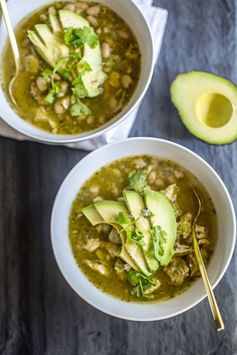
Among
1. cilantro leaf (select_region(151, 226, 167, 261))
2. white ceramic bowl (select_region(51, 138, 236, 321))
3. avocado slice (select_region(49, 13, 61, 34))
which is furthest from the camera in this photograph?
avocado slice (select_region(49, 13, 61, 34))

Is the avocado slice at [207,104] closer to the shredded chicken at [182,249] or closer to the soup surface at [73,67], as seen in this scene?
the soup surface at [73,67]

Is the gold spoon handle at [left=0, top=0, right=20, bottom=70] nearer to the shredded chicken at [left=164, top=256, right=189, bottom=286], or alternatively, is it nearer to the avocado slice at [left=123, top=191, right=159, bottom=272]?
the avocado slice at [left=123, top=191, right=159, bottom=272]

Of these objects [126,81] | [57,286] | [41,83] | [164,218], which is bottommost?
[57,286]

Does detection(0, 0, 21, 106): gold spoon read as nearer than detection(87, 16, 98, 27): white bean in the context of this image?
Yes

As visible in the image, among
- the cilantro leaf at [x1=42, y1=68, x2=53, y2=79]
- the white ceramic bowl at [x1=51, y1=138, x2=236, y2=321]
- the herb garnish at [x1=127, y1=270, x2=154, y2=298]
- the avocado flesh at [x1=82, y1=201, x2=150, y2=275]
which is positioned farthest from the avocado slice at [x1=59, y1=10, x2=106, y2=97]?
the herb garnish at [x1=127, y1=270, x2=154, y2=298]

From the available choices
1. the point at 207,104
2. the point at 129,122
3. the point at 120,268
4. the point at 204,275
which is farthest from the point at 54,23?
the point at 204,275

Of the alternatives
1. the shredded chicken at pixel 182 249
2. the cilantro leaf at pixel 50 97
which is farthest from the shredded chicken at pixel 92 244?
the cilantro leaf at pixel 50 97

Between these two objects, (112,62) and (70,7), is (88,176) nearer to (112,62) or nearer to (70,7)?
(112,62)
